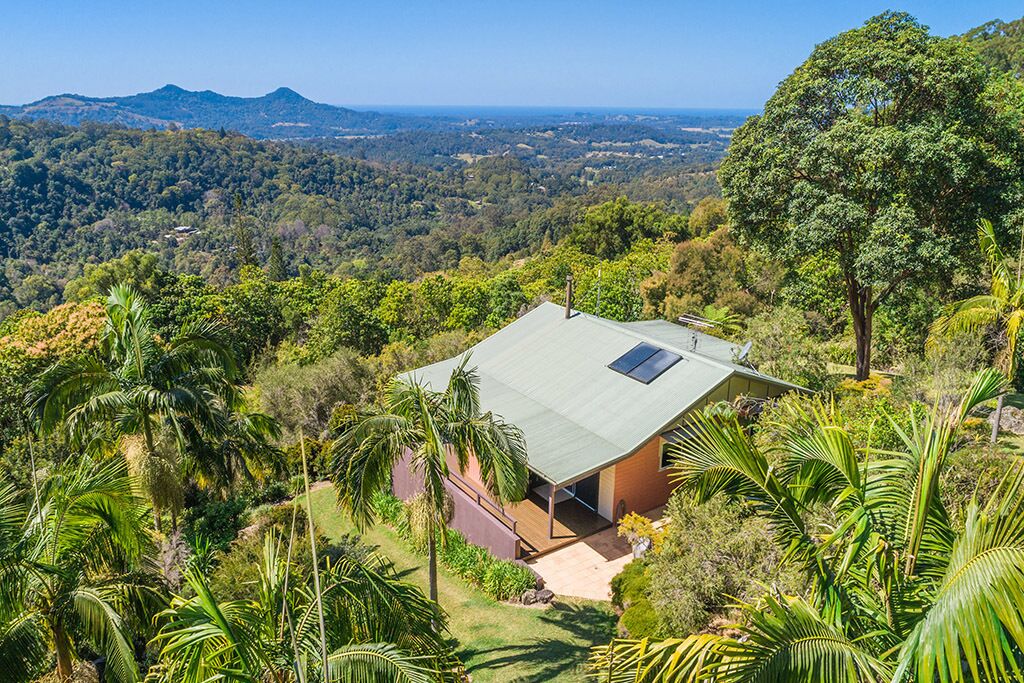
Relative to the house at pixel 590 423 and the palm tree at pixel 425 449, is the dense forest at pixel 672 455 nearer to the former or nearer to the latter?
the palm tree at pixel 425 449

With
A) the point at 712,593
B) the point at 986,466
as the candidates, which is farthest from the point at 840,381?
the point at 712,593

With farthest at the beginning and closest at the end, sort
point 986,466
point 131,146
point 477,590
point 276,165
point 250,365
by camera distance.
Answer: point 276,165, point 131,146, point 250,365, point 477,590, point 986,466

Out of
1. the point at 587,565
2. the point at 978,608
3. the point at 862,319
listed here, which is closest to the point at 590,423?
the point at 587,565

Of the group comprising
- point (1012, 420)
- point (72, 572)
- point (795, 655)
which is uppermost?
point (795, 655)

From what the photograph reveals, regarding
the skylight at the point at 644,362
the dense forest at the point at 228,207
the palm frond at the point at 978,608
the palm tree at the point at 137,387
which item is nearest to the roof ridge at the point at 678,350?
the skylight at the point at 644,362

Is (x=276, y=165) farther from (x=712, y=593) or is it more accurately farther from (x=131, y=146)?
(x=712, y=593)

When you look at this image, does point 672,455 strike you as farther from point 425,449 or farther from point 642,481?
point 642,481
